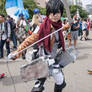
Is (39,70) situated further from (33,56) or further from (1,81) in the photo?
(1,81)

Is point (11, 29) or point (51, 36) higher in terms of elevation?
point (51, 36)

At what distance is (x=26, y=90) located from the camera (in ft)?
9.76

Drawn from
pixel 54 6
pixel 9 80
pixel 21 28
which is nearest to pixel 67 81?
pixel 9 80

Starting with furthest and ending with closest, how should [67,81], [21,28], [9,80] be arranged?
1. [21,28]
2. [9,80]
3. [67,81]

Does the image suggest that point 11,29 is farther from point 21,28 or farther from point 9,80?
point 9,80

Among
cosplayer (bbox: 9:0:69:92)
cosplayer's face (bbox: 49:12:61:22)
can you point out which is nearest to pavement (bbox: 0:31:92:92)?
cosplayer (bbox: 9:0:69:92)

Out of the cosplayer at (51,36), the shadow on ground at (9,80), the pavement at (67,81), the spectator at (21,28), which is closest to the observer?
the cosplayer at (51,36)

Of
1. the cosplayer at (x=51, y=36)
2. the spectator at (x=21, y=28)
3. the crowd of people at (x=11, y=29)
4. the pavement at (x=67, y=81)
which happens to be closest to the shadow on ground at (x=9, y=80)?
the pavement at (x=67, y=81)

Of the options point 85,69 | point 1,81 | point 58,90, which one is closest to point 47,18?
point 58,90

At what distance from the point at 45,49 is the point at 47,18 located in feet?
1.37

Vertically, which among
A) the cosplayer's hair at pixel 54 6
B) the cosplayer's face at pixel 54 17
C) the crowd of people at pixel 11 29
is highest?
the cosplayer's hair at pixel 54 6

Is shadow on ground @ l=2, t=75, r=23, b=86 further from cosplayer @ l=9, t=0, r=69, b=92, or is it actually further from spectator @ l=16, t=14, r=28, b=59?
spectator @ l=16, t=14, r=28, b=59

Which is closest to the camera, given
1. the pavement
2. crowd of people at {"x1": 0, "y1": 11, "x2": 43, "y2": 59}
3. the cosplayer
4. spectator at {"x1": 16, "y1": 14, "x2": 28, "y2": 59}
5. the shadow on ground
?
the cosplayer

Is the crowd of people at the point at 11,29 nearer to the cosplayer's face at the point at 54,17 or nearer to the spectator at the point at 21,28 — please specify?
the spectator at the point at 21,28
